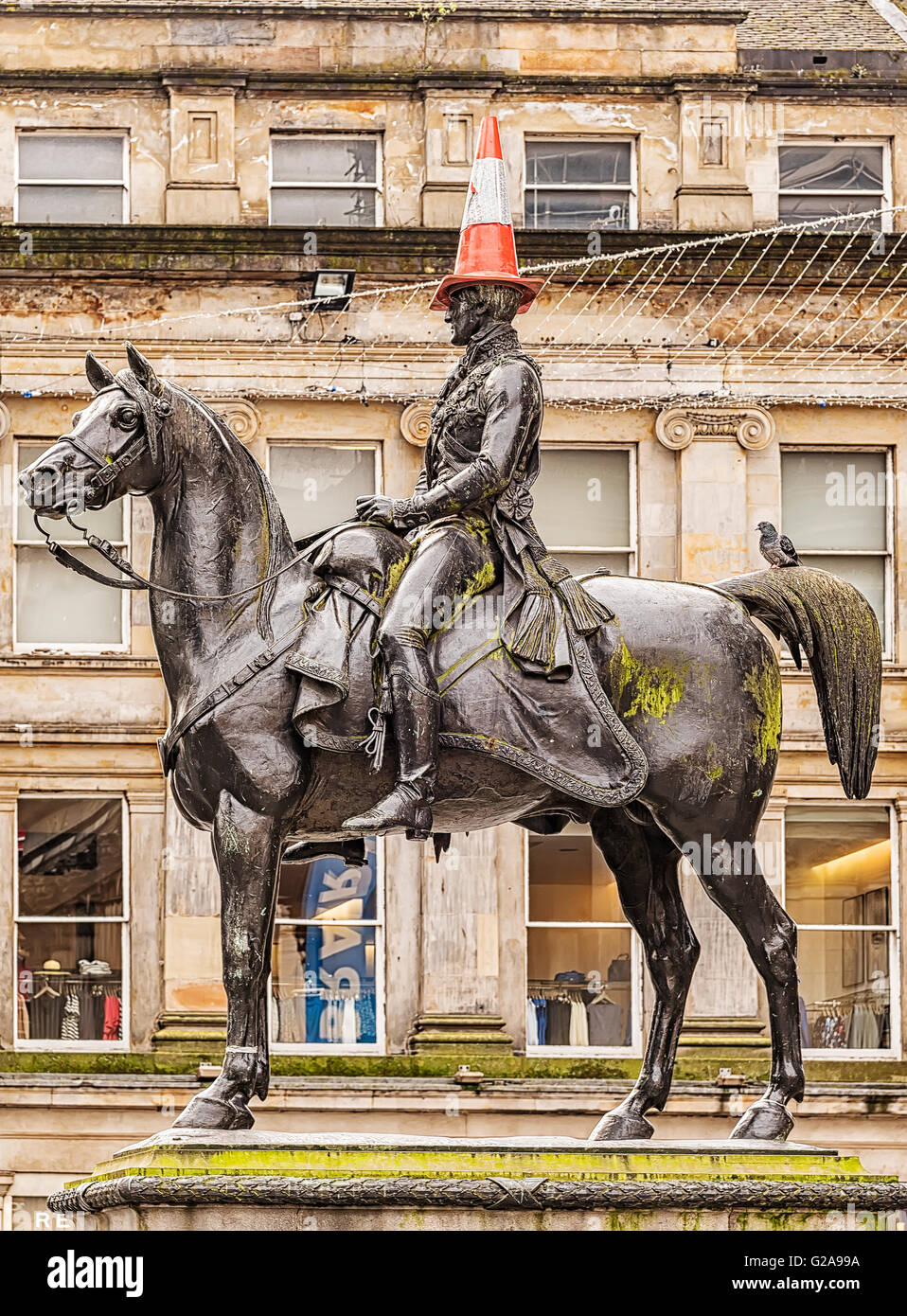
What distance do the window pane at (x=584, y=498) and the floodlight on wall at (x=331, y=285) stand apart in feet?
9.38

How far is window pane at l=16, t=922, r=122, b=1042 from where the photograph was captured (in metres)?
28.8

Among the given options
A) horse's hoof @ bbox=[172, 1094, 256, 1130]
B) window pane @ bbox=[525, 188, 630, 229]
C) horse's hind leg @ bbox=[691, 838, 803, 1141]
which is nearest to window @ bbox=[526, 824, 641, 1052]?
window pane @ bbox=[525, 188, 630, 229]

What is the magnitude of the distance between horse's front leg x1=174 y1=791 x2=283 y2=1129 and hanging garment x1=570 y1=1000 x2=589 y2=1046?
55.4ft

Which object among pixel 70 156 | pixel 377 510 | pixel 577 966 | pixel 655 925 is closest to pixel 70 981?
pixel 577 966

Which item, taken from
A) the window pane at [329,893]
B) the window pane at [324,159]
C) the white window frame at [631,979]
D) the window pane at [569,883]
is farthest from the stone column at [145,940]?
the window pane at [324,159]

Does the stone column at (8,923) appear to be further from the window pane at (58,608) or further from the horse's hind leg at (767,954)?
the horse's hind leg at (767,954)

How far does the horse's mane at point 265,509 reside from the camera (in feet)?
42.3

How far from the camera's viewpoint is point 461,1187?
11859 mm

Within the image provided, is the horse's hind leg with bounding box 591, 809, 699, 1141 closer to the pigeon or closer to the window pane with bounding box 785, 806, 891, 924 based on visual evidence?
the pigeon

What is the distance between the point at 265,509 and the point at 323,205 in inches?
704

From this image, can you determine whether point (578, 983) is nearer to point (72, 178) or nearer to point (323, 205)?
point (323, 205)

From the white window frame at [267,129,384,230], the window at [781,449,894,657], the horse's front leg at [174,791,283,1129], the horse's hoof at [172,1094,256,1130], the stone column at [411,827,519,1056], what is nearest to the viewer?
the horse's hoof at [172,1094,256,1130]

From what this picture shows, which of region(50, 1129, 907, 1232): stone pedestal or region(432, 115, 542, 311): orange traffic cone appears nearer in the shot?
region(50, 1129, 907, 1232): stone pedestal

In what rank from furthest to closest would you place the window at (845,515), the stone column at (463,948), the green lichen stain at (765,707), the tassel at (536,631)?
the window at (845,515)
the stone column at (463,948)
the green lichen stain at (765,707)
the tassel at (536,631)
